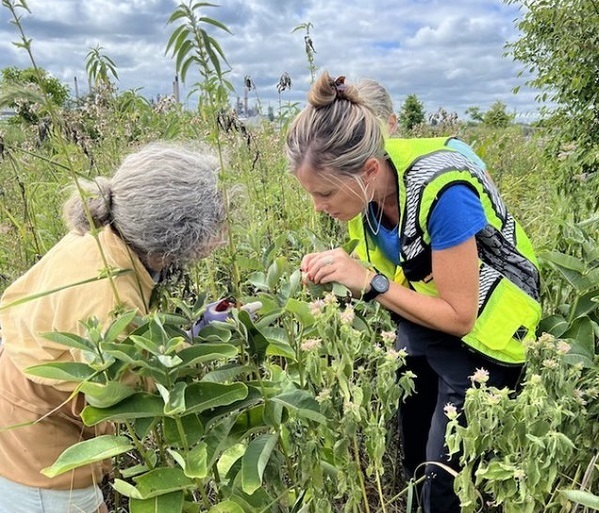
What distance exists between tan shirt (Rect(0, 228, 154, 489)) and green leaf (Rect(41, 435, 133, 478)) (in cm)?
32

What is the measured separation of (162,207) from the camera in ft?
4.96

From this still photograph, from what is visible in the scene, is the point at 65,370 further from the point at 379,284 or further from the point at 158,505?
the point at 379,284

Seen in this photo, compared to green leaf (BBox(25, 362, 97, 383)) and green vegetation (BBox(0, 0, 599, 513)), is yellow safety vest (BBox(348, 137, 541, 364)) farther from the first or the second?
green leaf (BBox(25, 362, 97, 383))

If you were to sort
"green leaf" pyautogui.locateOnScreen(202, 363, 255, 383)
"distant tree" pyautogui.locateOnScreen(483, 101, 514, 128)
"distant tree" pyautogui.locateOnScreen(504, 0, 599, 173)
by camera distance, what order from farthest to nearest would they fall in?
"distant tree" pyautogui.locateOnScreen(483, 101, 514, 128) < "distant tree" pyautogui.locateOnScreen(504, 0, 599, 173) < "green leaf" pyautogui.locateOnScreen(202, 363, 255, 383)

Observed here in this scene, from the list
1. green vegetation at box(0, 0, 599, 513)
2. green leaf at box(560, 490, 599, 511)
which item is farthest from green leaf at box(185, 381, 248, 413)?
green leaf at box(560, 490, 599, 511)

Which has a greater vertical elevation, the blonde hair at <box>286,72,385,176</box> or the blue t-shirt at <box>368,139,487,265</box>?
the blonde hair at <box>286,72,385,176</box>

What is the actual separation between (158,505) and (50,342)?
588 millimetres

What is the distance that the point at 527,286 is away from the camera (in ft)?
5.00

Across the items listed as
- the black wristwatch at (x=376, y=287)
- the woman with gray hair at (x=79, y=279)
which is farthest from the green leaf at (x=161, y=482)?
the black wristwatch at (x=376, y=287)

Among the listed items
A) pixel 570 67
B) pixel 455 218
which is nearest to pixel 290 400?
pixel 455 218

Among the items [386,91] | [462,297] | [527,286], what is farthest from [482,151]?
[462,297]

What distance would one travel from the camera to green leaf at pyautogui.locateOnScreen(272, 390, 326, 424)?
985 millimetres

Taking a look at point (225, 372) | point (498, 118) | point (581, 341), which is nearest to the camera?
point (225, 372)

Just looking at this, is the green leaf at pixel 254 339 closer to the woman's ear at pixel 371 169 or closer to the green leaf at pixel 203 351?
the green leaf at pixel 203 351
